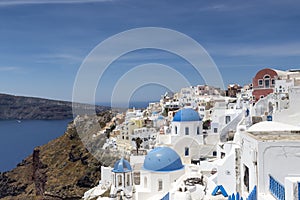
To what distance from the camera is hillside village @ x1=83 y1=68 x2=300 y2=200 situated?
6402mm

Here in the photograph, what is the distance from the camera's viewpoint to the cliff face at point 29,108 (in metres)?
161

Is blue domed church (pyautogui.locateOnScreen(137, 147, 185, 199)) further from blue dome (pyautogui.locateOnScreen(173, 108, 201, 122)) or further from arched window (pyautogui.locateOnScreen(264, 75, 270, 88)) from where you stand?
arched window (pyautogui.locateOnScreen(264, 75, 270, 88))

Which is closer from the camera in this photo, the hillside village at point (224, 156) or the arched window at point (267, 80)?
the hillside village at point (224, 156)

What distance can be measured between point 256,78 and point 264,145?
888 inches

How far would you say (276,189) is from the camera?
6.06 m

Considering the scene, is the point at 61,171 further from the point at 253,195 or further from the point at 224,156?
the point at 253,195

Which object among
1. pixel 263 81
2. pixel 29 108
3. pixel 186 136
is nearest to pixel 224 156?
pixel 186 136

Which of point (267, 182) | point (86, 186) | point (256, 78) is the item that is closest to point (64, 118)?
point (86, 186)

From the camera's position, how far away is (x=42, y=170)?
44.8 meters

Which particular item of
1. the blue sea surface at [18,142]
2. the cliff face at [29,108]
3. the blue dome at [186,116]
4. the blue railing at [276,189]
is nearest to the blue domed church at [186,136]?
the blue dome at [186,116]

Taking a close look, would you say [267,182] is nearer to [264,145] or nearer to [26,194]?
[264,145]

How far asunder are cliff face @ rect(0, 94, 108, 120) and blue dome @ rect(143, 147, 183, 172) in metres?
147

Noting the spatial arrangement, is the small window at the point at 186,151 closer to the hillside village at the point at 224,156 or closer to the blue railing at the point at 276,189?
the hillside village at the point at 224,156

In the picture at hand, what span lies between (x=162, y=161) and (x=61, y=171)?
98.8ft
